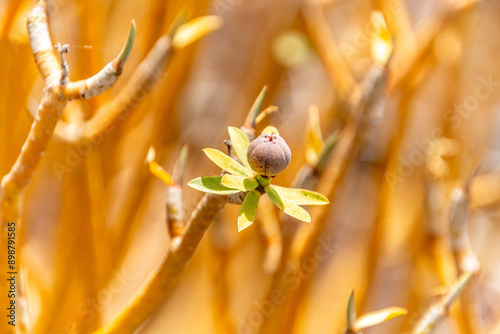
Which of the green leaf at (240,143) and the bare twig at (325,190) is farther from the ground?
the green leaf at (240,143)

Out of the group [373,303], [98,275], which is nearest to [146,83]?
[98,275]

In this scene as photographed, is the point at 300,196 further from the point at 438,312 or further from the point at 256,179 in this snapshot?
the point at 438,312

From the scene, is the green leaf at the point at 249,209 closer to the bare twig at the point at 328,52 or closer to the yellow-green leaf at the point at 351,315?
the yellow-green leaf at the point at 351,315

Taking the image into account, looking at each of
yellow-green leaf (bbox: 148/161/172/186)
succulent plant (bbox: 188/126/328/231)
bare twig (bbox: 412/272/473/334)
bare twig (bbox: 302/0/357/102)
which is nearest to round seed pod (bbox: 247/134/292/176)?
succulent plant (bbox: 188/126/328/231)

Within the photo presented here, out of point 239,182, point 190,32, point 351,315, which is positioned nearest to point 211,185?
point 239,182

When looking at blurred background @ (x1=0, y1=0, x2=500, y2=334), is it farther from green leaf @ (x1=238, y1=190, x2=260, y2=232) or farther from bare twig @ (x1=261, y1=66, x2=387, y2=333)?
green leaf @ (x1=238, y1=190, x2=260, y2=232)

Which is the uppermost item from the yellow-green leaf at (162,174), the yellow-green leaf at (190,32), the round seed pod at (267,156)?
the yellow-green leaf at (190,32)

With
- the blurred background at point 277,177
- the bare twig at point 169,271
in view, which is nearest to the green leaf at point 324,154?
the blurred background at point 277,177
